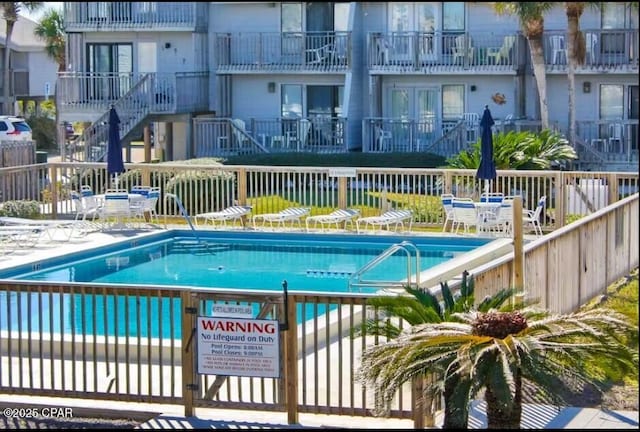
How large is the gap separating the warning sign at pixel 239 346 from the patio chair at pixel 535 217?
12.6 metres

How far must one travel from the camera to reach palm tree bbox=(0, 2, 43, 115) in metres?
53.5

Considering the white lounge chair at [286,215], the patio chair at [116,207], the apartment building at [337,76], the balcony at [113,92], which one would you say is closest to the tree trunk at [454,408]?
the white lounge chair at [286,215]

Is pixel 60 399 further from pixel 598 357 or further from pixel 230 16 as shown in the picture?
pixel 230 16

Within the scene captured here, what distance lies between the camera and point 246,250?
24.0 m

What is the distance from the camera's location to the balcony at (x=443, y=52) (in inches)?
1449

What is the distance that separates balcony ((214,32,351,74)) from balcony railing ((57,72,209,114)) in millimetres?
1581

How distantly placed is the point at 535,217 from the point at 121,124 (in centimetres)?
1712

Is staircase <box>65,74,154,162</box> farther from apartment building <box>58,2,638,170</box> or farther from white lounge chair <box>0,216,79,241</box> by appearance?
white lounge chair <box>0,216,79,241</box>

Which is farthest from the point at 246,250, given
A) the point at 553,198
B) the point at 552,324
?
the point at 552,324

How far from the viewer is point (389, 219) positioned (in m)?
24.0

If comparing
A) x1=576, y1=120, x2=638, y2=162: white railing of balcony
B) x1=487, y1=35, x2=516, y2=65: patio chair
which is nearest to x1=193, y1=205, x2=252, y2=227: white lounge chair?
x1=576, y1=120, x2=638, y2=162: white railing of balcony

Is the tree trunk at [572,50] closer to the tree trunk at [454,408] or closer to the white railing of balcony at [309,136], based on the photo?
the white railing of balcony at [309,136]

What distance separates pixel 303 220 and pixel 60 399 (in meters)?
14.0

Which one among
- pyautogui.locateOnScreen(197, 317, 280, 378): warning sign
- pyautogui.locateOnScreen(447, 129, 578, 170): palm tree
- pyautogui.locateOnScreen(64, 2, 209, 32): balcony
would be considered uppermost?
pyautogui.locateOnScreen(64, 2, 209, 32): balcony
